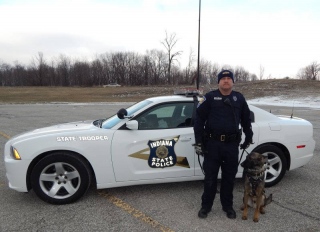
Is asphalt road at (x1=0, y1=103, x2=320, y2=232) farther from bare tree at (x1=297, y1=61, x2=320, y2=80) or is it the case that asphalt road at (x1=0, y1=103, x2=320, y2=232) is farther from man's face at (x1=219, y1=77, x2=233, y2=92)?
bare tree at (x1=297, y1=61, x2=320, y2=80)

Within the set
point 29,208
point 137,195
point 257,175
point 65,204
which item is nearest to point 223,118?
point 257,175

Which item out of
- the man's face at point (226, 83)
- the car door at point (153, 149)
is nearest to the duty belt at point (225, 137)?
the man's face at point (226, 83)

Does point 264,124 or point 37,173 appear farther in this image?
point 264,124

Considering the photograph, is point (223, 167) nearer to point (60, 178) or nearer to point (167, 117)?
point (167, 117)

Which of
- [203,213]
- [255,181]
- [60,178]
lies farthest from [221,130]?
[60,178]

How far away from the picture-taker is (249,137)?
338 cm

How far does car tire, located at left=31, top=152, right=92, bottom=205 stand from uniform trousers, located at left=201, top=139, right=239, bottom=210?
1.55 meters

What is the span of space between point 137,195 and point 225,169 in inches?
54.3

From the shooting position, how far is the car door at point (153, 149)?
377 cm

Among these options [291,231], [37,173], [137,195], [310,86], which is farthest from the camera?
[310,86]

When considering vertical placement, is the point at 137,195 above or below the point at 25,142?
below

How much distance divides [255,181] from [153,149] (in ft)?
4.43

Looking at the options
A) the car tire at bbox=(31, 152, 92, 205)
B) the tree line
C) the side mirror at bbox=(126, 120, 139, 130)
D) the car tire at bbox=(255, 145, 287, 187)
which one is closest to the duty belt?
the side mirror at bbox=(126, 120, 139, 130)

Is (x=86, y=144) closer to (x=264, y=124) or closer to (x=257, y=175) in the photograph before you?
(x=257, y=175)
